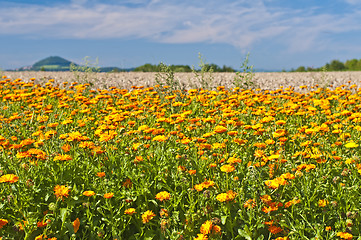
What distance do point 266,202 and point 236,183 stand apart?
455 mm

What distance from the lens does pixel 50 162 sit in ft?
11.1

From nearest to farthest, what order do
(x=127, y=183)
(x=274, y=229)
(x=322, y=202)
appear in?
1. (x=274, y=229)
2. (x=322, y=202)
3. (x=127, y=183)

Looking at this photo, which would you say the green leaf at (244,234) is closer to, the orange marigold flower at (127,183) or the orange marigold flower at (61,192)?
the orange marigold flower at (127,183)

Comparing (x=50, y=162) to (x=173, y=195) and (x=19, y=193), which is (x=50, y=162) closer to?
(x=19, y=193)

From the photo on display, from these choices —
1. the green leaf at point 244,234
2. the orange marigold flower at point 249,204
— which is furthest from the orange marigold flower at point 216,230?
the orange marigold flower at point 249,204

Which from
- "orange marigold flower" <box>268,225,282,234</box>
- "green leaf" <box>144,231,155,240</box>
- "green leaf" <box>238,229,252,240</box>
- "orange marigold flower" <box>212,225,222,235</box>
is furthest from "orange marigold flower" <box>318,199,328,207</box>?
"green leaf" <box>144,231,155,240</box>

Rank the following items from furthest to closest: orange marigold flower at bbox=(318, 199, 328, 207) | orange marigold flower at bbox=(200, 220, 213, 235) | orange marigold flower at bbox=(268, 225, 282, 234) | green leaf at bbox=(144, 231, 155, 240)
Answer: orange marigold flower at bbox=(318, 199, 328, 207), green leaf at bbox=(144, 231, 155, 240), orange marigold flower at bbox=(268, 225, 282, 234), orange marigold flower at bbox=(200, 220, 213, 235)

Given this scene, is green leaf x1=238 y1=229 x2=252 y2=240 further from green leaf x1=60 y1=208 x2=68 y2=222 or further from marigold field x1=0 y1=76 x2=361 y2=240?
green leaf x1=60 y1=208 x2=68 y2=222

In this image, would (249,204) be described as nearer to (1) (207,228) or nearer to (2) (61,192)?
(1) (207,228)

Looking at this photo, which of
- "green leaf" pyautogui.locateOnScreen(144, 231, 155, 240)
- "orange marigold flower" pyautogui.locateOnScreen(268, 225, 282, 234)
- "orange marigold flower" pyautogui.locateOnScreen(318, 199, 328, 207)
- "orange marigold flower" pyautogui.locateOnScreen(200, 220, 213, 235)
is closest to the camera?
"orange marigold flower" pyautogui.locateOnScreen(200, 220, 213, 235)

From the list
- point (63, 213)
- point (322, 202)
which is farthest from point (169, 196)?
point (322, 202)

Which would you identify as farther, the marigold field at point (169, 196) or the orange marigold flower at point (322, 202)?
the orange marigold flower at point (322, 202)

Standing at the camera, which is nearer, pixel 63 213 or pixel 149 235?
pixel 63 213

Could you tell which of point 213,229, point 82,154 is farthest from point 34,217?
point 213,229
